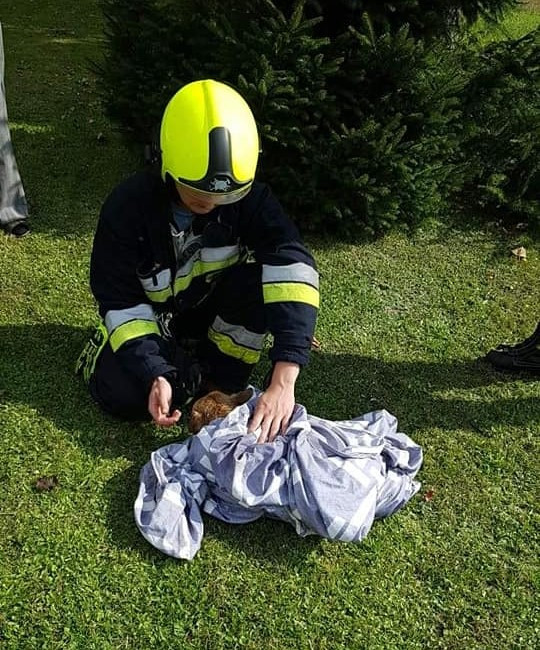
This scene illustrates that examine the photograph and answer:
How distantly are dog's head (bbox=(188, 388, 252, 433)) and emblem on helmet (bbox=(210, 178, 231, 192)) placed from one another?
3.09 ft

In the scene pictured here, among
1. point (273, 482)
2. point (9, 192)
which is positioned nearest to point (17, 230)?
point (9, 192)

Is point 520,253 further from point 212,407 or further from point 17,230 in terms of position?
point 17,230

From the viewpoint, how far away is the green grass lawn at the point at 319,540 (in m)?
2.46

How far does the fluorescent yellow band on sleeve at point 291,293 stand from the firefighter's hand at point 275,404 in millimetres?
263

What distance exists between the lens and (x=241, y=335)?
10.6ft

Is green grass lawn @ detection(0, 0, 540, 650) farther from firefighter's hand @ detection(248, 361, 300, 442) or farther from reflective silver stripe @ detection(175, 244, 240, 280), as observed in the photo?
reflective silver stripe @ detection(175, 244, 240, 280)

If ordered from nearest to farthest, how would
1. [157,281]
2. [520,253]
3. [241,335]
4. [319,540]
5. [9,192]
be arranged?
[319,540], [157,281], [241,335], [9,192], [520,253]

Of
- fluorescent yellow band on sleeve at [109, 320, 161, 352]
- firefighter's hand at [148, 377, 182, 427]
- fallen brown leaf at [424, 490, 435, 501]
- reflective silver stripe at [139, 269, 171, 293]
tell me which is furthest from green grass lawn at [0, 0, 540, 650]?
reflective silver stripe at [139, 269, 171, 293]

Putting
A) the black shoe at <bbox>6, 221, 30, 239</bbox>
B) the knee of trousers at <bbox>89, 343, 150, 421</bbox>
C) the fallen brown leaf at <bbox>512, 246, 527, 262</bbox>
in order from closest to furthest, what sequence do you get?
1. the knee of trousers at <bbox>89, 343, 150, 421</bbox>
2. the black shoe at <bbox>6, 221, 30, 239</bbox>
3. the fallen brown leaf at <bbox>512, 246, 527, 262</bbox>

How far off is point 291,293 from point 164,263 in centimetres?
54

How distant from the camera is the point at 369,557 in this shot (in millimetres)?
2699

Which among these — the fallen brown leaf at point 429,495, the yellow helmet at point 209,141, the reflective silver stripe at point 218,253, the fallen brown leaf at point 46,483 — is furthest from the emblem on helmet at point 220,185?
the fallen brown leaf at point 429,495

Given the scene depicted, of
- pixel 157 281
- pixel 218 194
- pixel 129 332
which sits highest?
pixel 218 194

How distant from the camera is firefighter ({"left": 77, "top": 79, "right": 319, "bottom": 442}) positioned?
258cm
